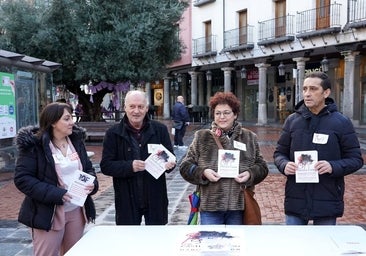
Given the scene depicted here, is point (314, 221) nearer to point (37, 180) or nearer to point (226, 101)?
point (226, 101)

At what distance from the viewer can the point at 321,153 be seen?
11.3 feet

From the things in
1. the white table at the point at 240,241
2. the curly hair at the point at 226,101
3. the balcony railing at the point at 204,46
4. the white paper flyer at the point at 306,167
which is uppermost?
the balcony railing at the point at 204,46

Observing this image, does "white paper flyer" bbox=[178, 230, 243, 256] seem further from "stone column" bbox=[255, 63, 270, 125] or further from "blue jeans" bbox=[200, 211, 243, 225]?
"stone column" bbox=[255, 63, 270, 125]

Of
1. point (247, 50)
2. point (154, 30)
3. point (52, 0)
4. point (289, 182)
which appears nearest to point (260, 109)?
point (247, 50)

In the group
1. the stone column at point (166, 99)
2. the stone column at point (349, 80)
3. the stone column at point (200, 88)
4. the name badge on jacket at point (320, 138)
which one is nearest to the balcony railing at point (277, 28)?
the stone column at point (349, 80)

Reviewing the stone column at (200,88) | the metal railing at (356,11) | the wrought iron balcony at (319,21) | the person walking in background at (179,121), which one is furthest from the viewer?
the stone column at (200,88)

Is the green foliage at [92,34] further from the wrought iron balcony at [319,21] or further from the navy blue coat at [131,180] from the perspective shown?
the navy blue coat at [131,180]

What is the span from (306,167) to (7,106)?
27.3 ft

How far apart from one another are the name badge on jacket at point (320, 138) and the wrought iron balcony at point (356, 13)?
16839 millimetres

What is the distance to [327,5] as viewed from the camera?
68.1 feet

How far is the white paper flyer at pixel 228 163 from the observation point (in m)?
Result: 3.50

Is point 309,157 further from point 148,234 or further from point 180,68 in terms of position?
point 180,68

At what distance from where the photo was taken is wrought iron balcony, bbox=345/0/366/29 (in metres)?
18.7

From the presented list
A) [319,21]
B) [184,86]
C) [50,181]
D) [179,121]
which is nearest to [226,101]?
[50,181]
